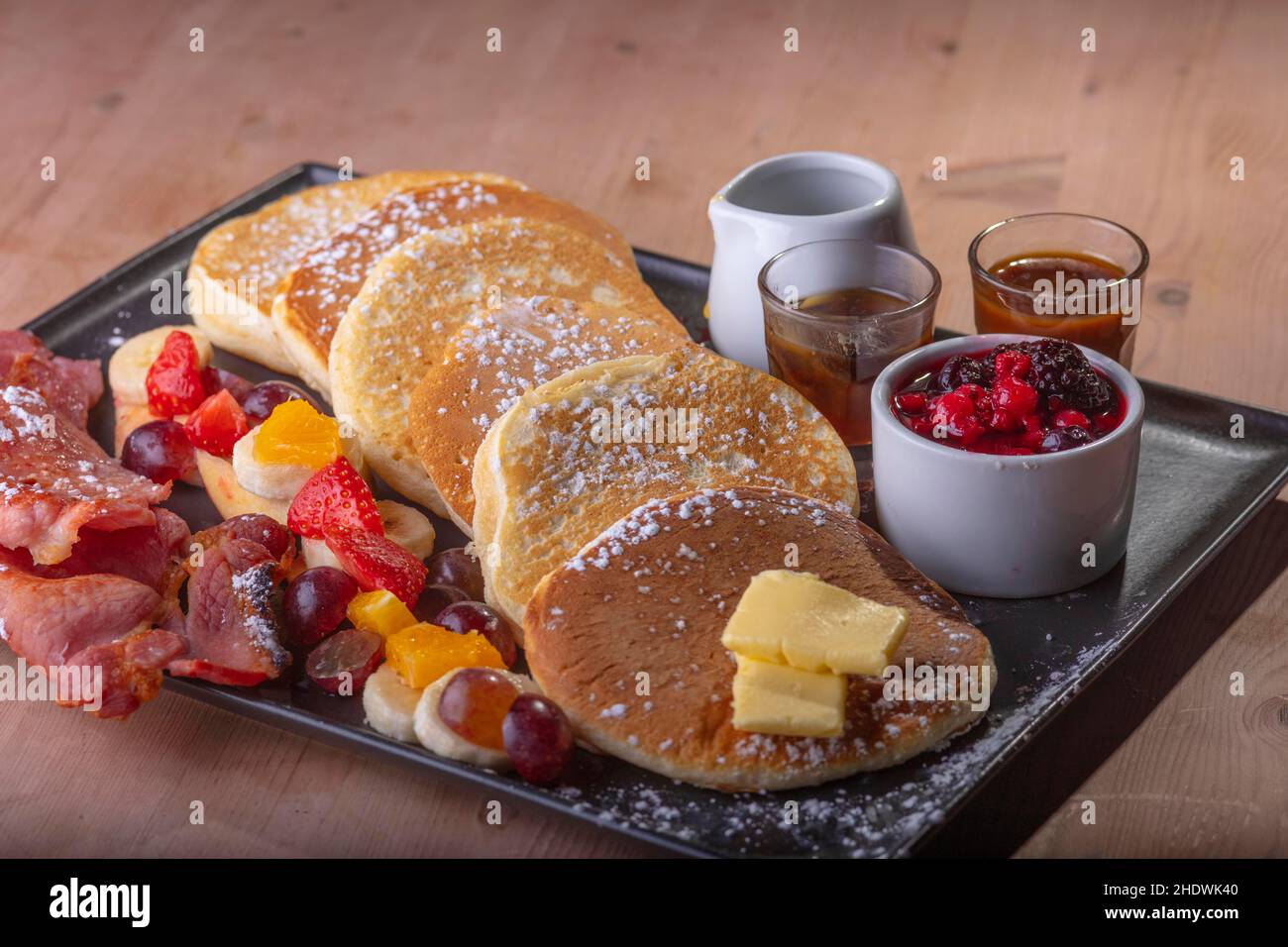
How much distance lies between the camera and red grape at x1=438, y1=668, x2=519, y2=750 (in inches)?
79.1

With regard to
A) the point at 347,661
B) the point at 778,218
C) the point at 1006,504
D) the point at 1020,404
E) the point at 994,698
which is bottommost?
the point at 994,698

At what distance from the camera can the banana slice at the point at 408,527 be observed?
2.46 meters

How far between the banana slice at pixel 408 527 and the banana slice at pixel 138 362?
0.60m

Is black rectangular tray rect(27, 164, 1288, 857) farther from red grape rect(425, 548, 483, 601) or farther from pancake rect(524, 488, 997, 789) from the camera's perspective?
red grape rect(425, 548, 483, 601)

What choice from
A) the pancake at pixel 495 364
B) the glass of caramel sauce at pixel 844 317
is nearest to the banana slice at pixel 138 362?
the pancake at pixel 495 364

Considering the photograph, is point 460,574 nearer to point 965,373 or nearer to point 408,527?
point 408,527

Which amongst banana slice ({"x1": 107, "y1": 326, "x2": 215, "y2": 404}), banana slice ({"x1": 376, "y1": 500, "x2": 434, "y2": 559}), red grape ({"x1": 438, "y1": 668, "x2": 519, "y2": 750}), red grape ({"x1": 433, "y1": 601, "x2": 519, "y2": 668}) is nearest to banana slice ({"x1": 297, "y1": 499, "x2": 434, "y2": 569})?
banana slice ({"x1": 376, "y1": 500, "x2": 434, "y2": 559})

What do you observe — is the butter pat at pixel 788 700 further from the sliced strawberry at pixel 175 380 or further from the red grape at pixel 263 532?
the sliced strawberry at pixel 175 380

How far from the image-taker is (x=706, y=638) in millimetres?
2100

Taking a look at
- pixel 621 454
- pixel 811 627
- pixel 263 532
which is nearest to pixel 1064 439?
pixel 811 627

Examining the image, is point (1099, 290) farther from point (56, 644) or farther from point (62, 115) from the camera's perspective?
point (62, 115)

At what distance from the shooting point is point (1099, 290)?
2645mm

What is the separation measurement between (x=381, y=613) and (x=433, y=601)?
118 millimetres
